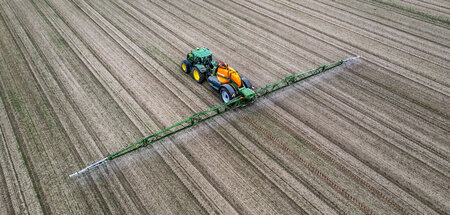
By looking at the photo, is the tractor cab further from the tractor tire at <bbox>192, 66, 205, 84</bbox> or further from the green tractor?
the tractor tire at <bbox>192, 66, 205, 84</bbox>

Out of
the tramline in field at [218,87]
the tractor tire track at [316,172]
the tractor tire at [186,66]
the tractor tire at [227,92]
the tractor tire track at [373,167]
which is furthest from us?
the tractor tire at [186,66]

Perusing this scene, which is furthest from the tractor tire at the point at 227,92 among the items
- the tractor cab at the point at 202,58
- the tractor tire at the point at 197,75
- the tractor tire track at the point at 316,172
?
the tractor cab at the point at 202,58

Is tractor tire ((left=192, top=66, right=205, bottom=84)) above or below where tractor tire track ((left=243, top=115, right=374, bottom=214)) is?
above

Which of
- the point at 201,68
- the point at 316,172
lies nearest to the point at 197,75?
the point at 201,68

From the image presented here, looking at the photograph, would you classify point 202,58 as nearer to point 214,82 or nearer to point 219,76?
point 219,76

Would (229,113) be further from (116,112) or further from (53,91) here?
(53,91)

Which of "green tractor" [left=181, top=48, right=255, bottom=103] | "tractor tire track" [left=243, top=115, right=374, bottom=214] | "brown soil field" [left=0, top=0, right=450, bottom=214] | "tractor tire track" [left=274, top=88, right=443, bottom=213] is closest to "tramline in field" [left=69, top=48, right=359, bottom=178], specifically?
"green tractor" [left=181, top=48, right=255, bottom=103]

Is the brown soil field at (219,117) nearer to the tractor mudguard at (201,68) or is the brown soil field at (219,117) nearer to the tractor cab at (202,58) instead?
the tractor mudguard at (201,68)
